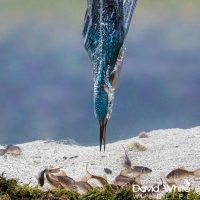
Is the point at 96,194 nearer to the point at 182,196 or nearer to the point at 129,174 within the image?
the point at 182,196

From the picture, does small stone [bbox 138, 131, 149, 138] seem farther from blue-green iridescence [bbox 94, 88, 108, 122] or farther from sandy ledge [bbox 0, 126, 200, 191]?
blue-green iridescence [bbox 94, 88, 108, 122]

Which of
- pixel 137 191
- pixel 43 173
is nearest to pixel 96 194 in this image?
pixel 137 191

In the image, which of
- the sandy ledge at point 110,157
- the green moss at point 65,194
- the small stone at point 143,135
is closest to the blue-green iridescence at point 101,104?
the green moss at point 65,194

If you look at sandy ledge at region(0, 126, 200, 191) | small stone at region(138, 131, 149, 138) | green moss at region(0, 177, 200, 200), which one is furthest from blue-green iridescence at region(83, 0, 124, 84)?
small stone at region(138, 131, 149, 138)

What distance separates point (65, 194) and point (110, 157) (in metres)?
0.96

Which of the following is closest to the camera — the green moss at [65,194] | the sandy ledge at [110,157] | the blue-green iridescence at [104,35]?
the blue-green iridescence at [104,35]

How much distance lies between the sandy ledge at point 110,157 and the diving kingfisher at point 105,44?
999mm

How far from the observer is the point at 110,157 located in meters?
2.66

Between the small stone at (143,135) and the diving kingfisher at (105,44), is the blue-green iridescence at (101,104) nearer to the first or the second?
the diving kingfisher at (105,44)

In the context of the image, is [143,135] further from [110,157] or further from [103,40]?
[103,40]

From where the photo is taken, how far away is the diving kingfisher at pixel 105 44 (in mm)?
1186

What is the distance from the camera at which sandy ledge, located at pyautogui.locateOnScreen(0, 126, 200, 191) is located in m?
2.37

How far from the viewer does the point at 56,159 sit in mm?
2688

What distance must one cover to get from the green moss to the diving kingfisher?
16.2 inches
